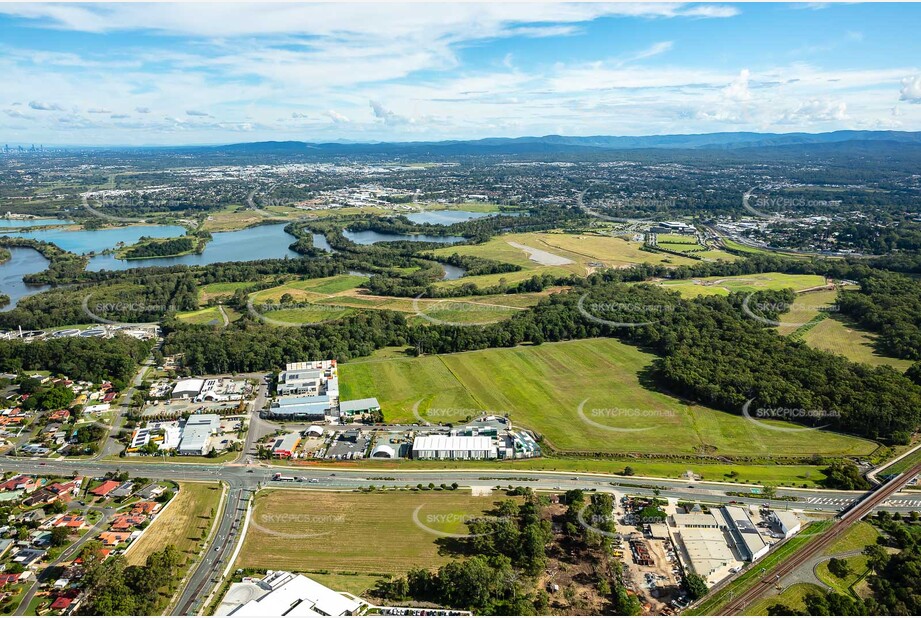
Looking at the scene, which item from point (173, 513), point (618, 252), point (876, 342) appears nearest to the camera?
point (173, 513)

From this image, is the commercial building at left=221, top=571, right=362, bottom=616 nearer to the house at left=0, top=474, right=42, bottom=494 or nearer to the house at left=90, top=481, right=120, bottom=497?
the house at left=90, top=481, right=120, bottom=497

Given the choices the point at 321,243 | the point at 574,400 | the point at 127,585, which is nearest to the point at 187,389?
the point at 127,585

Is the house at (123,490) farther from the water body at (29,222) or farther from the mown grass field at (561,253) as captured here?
the water body at (29,222)

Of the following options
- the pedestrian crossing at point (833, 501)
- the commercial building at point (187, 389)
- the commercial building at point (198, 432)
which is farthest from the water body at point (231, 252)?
the pedestrian crossing at point (833, 501)

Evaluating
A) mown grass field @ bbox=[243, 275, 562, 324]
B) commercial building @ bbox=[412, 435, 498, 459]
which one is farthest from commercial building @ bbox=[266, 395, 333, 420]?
mown grass field @ bbox=[243, 275, 562, 324]

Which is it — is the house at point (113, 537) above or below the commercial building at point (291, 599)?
below

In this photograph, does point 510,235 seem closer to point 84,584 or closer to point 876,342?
point 876,342

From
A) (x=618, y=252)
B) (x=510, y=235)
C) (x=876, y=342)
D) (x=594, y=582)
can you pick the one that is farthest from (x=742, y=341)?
(x=510, y=235)
